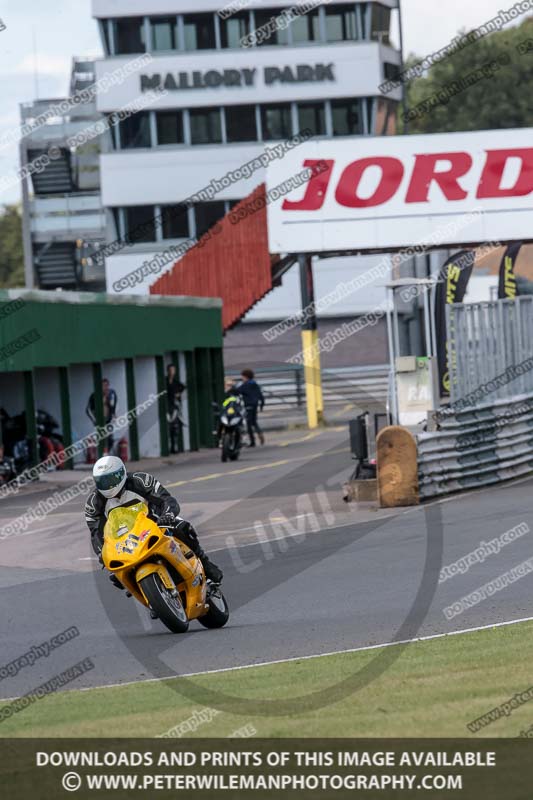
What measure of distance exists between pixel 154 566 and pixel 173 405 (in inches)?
957

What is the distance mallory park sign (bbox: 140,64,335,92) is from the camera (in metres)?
64.4

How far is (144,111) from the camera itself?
64375mm

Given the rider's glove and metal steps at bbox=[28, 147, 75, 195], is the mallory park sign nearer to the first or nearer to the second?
metal steps at bbox=[28, 147, 75, 195]

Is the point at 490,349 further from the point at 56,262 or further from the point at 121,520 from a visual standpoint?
the point at 56,262

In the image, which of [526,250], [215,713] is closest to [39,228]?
[526,250]

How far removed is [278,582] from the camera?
47.3ft

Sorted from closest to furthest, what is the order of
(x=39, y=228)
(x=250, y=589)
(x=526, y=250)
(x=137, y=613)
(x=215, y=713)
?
(x=215, y=713)
(x=137, y=613)
(x=250, y=589)
(x=39, y=228)
(x=526, y=250)

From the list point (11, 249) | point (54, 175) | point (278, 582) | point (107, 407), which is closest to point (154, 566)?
point (278, 582)

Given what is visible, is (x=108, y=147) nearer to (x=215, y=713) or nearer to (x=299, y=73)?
(x=299, y=73)

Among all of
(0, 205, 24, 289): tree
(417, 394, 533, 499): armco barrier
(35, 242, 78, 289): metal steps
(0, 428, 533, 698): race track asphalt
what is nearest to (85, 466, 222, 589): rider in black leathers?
(0, 428, 533, 698): race track asphalt

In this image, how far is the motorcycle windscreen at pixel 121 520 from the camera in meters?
11.0

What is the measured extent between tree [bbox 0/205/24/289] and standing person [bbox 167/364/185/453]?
7780 cm

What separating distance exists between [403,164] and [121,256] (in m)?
24.7
